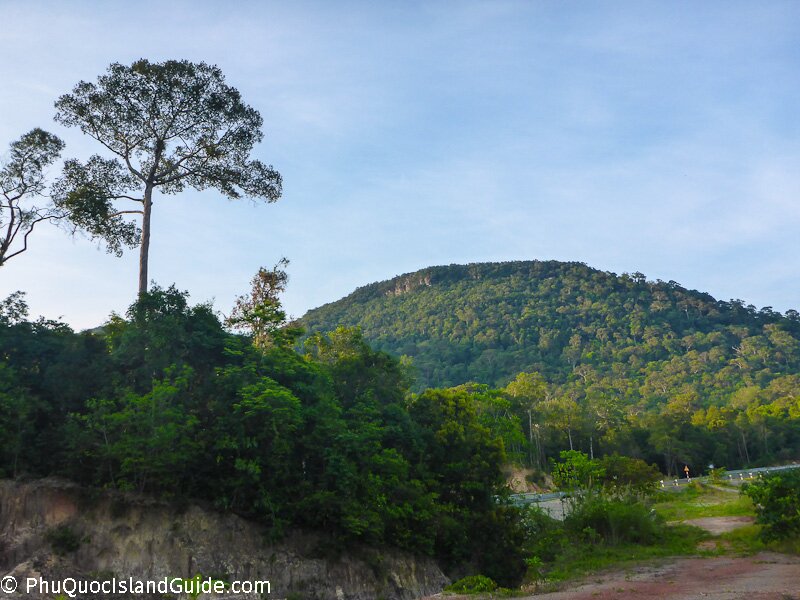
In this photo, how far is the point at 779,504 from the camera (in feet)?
83.4

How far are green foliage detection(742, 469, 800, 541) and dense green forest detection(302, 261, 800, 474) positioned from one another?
23.9 m

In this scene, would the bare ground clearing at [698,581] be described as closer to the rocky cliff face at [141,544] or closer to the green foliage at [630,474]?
the rocky cliff face at [141,544]

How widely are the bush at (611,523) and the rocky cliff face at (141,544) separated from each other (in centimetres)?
1162

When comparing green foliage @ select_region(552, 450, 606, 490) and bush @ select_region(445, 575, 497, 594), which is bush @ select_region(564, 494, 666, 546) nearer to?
green foliage @ select_region(552, 450, 606, 490)

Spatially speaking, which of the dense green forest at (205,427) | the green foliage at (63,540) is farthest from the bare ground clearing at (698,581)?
the green foliage at (63,540)

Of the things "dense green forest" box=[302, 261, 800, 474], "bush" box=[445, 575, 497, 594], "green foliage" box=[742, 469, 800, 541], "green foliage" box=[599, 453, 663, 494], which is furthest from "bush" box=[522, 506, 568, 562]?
"dense green forest" box=[302, 261, 800, 474]

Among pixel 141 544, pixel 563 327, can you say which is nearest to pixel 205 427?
pixel 141 544

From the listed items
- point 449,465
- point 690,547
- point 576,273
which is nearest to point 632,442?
point 690,547

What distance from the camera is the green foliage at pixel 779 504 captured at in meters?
24.9

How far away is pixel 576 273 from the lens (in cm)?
16975

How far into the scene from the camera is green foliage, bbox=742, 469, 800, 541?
24.9 m

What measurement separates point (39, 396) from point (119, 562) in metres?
5.63

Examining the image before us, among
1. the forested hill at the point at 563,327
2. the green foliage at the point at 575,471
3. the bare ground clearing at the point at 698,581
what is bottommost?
the bare ground clearing at the point at 698,581

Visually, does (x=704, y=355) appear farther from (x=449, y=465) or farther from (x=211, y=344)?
(x=211, y=344)
